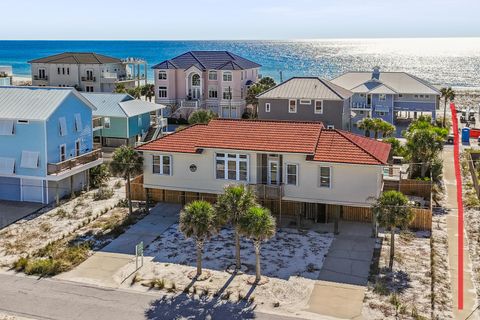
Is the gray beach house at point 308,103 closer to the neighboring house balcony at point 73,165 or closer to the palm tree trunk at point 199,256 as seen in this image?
the neighboring house balcony at point 73,165

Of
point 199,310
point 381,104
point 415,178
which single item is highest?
point 381,104

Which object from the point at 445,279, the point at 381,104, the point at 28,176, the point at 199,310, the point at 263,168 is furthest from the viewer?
the point at 381,104

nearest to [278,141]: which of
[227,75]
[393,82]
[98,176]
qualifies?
[98,176]

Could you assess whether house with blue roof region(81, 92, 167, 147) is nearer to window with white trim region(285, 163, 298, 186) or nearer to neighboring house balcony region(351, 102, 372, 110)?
neighboring house balcony region(351, 102, 372, 110)

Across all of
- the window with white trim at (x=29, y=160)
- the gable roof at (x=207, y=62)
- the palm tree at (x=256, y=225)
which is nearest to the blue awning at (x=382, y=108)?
the gable roof at (x=207, y=62)

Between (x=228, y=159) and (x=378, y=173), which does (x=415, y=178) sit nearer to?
(x=378, y=173)

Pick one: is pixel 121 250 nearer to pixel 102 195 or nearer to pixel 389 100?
pixel 102 195

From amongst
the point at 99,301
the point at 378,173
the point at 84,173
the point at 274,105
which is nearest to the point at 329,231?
the point at 378,173

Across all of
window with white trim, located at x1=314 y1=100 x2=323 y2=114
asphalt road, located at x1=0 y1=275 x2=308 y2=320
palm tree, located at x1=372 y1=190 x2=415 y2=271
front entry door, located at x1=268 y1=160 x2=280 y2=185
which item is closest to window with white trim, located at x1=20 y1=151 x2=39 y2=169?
asphalt road, located at x1=0 y1=275 x2=308 y2=320
